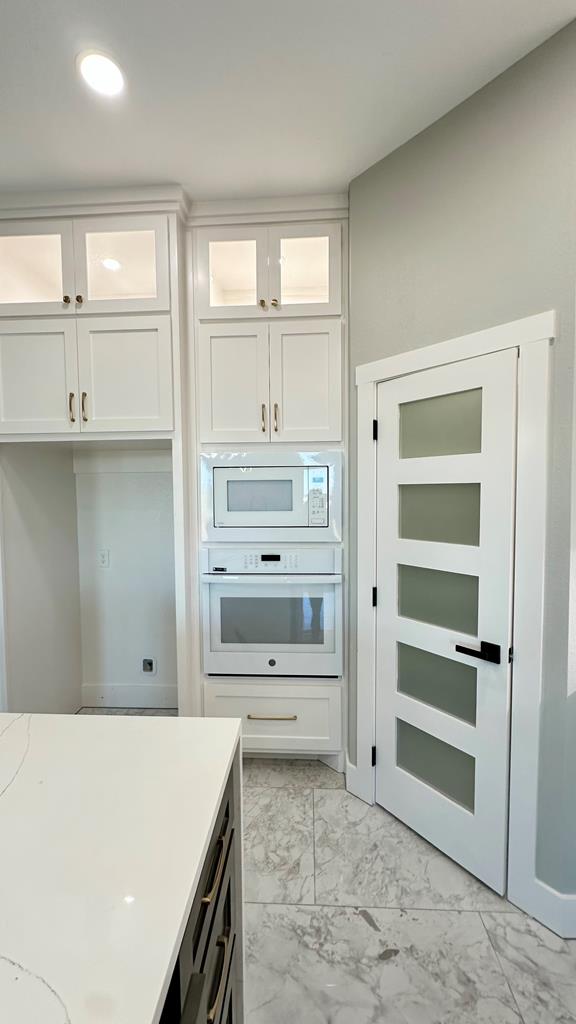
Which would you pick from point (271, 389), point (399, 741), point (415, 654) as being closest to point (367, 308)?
point (271, 389)

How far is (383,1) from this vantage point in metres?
1.17

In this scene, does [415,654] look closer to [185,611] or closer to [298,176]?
[185,611]

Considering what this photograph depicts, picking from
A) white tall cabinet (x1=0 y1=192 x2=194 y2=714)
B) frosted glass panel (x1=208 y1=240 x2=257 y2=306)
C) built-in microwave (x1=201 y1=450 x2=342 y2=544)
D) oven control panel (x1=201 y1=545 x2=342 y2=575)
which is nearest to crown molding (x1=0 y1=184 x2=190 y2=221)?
white tall cabinet (x1=0 y1=192 x2=194 y2=714)

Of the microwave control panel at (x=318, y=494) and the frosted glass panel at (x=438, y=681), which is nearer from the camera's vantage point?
the frosted glass panel at (x=438, y=681)

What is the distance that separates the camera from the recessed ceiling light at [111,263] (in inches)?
77.7

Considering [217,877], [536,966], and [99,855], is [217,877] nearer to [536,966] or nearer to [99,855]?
[99,855]

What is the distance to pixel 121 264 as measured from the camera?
199 centimetres

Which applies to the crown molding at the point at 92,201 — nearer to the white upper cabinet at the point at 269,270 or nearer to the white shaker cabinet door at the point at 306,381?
the white upper cabinet at the point at 269,270

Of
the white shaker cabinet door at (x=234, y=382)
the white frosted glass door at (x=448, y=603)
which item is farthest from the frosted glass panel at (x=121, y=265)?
the white frosted glass door at (x=448, y=603)

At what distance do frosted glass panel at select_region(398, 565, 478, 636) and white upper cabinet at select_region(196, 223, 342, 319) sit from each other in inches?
49.7

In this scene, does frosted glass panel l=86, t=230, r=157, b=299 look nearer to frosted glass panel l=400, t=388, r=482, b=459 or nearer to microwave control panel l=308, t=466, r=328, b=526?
microwave control panel l=308, t=466, r=328, b=526

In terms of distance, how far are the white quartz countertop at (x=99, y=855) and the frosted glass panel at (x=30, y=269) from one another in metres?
1.86

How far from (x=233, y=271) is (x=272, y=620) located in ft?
5.67

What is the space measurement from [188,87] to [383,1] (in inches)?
25.5
